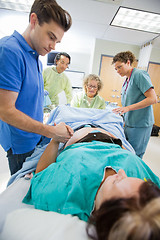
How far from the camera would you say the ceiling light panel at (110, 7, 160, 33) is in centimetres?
250

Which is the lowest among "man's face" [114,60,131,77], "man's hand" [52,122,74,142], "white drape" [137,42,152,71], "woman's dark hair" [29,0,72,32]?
"man's hand" [52,122,74,142]

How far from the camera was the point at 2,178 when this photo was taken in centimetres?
166

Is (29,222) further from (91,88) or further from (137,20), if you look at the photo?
(137,20)

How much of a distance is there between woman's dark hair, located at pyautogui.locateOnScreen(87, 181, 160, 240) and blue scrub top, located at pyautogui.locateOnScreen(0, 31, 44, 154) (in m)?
0.70

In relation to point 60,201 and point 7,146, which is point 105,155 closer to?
point 60,201

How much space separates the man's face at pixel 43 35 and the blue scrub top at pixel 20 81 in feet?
0.16

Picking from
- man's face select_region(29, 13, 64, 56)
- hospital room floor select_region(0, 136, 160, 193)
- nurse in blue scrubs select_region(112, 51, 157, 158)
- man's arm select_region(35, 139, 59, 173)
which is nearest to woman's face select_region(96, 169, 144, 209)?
man's arm select_region(35, 139, 59, 173)

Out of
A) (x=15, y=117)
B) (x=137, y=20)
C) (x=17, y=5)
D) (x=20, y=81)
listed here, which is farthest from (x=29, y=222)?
(x=17, y=5)

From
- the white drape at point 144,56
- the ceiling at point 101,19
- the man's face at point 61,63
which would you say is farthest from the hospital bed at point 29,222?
the white drape at point 144,56

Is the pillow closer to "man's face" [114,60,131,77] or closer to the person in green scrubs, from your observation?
"man's face" [114,60,131,77]

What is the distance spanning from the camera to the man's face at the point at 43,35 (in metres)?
0.83

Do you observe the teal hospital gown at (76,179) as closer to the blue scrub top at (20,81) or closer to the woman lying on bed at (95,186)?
the woman lying on bed at (95,186)

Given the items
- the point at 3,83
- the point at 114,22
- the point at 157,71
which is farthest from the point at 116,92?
the point at 3,83

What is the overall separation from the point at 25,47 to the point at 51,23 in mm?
213
